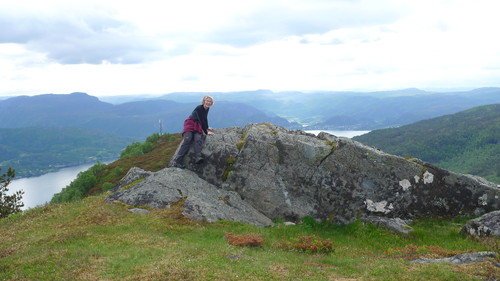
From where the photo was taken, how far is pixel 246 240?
17.0 meters

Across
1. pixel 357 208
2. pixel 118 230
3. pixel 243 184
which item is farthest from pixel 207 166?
pixel 357 208

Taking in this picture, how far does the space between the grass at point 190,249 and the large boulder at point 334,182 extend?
1.48m

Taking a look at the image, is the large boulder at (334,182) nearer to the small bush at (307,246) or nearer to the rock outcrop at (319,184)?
the rock outcrop at (319,184)

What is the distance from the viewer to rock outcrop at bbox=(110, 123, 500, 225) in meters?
23.1

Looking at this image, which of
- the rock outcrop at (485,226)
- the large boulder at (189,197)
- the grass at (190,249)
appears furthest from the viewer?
the large boulder at (189,197)

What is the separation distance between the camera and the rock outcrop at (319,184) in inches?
909

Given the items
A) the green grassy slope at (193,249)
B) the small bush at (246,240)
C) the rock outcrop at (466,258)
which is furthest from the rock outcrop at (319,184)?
the rock outcrop at (466,258)

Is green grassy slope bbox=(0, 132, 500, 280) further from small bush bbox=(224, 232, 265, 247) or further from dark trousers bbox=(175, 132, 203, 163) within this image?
dark trousers bbox=(175, 132, 203, 163)

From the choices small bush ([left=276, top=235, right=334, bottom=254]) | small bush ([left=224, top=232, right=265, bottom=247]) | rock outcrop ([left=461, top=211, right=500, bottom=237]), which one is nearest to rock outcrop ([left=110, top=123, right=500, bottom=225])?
Answer: rock outcrop ([left=461, top=211, right=500, bottom=237])

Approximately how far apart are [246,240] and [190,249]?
306 centimetres

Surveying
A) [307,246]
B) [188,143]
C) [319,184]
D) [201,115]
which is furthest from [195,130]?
[307,246]

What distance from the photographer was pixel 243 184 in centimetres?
2455

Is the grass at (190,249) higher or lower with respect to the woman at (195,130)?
lower

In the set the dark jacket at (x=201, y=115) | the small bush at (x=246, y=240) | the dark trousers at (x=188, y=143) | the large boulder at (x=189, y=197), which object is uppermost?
the dark jacket at (x=201, y=115)
